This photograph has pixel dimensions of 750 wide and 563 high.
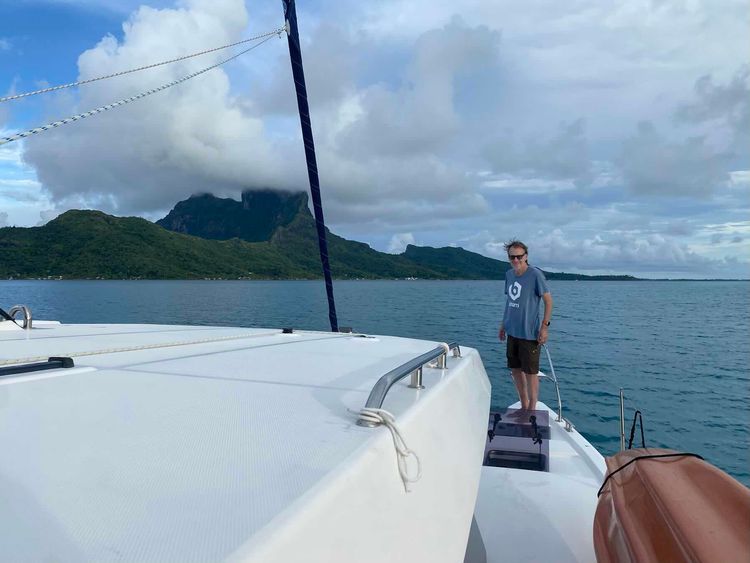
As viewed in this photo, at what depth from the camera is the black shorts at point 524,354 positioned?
5164 mm

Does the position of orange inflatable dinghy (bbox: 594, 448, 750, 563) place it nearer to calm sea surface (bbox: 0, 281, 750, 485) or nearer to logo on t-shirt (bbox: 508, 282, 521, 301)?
logo on t-shirt (bbox: 508, 282, 521, 301)

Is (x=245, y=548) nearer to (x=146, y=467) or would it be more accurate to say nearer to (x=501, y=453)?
(x=146, y=467)

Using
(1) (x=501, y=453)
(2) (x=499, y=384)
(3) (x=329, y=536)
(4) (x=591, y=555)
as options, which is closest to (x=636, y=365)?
(2) (x=499, y=384)

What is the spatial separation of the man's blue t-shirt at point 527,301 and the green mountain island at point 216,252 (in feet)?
162

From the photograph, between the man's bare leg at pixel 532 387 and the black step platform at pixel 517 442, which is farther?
the man's bare leg at pixel 532 387

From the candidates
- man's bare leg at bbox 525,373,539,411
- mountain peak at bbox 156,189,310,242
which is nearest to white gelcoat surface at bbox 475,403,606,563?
man's bare leg at bbox 525,373,539,411

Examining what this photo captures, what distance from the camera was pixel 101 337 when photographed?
141 inches

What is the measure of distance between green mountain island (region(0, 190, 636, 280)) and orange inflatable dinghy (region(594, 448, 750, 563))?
52.3 m

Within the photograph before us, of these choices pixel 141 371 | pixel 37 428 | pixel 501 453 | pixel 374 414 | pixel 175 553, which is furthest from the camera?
pixel 501 453

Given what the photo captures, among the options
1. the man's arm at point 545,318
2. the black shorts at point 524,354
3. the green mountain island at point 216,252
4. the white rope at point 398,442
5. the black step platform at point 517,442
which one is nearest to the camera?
the white rope at point 398,442

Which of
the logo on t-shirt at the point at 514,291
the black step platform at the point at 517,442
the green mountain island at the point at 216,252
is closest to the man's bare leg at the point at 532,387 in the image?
the black step platform at the point at 517,442

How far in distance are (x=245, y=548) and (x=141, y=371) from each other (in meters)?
1.62

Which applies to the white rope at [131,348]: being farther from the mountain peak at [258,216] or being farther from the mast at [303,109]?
the mountain peak at [258,216]

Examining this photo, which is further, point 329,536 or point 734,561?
point 734,561
